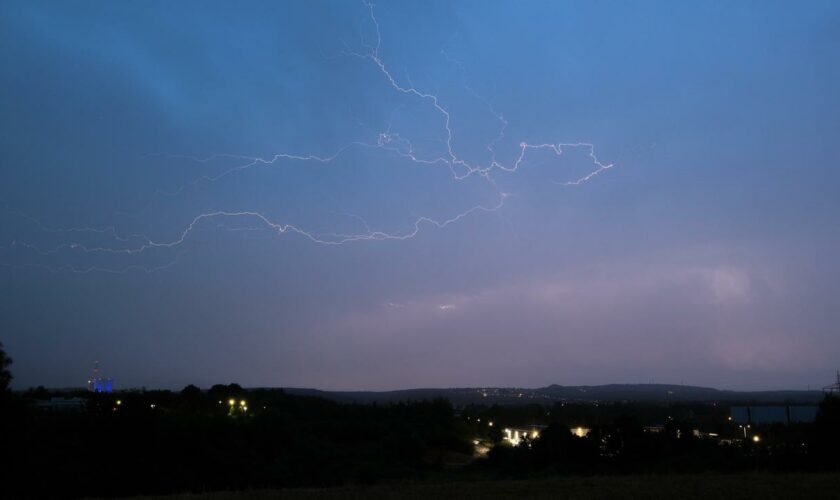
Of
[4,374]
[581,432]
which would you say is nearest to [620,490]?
[4,374]

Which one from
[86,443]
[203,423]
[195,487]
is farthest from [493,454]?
[86,443]

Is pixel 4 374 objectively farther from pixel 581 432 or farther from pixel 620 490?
pixel 581 432

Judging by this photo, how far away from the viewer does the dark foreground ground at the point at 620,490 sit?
12.1 meters

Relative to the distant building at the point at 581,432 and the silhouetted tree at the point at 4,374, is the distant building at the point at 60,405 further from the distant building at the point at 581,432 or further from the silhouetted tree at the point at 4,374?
the distant building at the point at 581,432

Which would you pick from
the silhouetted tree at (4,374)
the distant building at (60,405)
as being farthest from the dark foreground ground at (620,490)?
the distant building at (60,405)

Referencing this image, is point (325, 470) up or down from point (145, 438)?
down

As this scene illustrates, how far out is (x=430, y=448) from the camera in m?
46.4

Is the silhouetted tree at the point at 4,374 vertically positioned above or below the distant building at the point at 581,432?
above

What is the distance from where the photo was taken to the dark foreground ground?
12.1 meters

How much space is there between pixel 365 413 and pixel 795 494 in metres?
54.6

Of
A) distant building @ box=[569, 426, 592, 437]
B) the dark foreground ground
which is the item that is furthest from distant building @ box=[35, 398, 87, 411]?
the dark foreground ground

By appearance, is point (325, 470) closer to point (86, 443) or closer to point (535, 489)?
point (86, 443)

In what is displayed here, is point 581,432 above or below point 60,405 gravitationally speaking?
below

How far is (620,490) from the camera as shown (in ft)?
42.5
